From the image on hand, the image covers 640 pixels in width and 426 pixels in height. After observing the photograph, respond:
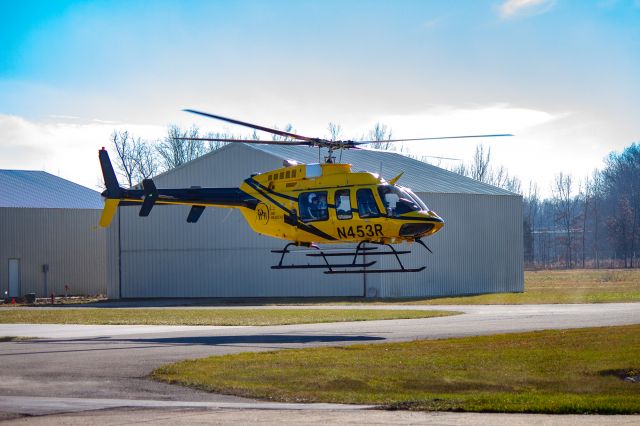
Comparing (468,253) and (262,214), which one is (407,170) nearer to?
(468,253)

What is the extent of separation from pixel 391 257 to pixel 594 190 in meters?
117

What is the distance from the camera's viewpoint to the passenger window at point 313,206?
26.2 metres

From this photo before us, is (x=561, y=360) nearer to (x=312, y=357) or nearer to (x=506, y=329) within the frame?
(x=312, y=357)

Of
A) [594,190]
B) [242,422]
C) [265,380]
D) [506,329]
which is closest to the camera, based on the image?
[242,422]

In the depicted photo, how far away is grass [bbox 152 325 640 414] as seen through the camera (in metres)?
13.6

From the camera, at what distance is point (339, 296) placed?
48469 millimetres

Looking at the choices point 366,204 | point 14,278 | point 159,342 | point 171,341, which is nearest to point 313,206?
point 366,204

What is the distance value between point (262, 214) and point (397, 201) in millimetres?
4594

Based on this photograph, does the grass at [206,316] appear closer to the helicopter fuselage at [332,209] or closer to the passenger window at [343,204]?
the helicopter fuselage at [332,209]

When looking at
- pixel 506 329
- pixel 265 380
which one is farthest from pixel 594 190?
pixel 265 380

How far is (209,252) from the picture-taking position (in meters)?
51.6

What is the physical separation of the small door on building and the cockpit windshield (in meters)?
36.6

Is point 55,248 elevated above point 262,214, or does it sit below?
below

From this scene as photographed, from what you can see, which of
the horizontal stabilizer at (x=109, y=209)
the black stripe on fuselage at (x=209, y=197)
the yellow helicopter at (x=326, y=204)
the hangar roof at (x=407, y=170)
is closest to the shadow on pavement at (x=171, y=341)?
the yellow helicopter at (x=326, y=204)
